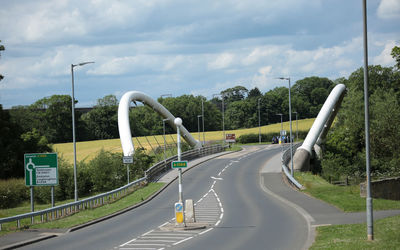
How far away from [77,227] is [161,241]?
6327mm

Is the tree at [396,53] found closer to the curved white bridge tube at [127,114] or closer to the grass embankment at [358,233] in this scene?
the curved white bridge tube at [127,114]

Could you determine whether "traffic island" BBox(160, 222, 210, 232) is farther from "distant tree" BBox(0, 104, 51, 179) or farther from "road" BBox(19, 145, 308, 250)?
"distant tree" BBox(0, 104, 51, 179)

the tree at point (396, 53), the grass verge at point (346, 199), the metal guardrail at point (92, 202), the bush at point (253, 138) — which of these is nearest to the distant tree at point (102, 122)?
the bush at point (253, 138)

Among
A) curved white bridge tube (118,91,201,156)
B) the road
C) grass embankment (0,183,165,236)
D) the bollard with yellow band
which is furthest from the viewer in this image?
curved white bridge tube (118,91,201,156)

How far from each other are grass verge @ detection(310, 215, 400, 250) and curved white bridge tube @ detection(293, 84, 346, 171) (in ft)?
118

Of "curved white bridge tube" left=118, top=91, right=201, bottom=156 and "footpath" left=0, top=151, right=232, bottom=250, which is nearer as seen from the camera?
"footpath" left=0, top=151, right=232, bottom=250

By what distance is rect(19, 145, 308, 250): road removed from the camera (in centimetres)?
1936

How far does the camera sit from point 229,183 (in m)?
45.2

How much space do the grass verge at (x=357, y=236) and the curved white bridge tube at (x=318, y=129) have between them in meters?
36.0

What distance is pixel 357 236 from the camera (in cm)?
1816

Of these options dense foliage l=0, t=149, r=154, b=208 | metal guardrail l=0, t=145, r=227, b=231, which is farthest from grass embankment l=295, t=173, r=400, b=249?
dense foliage l=0, t=149, r=154, b=208

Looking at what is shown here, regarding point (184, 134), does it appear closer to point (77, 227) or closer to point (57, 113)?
point (77, 227)

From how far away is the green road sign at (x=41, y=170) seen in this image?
28.7m

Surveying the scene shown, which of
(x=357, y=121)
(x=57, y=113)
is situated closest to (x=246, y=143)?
(x=357, y=121)
